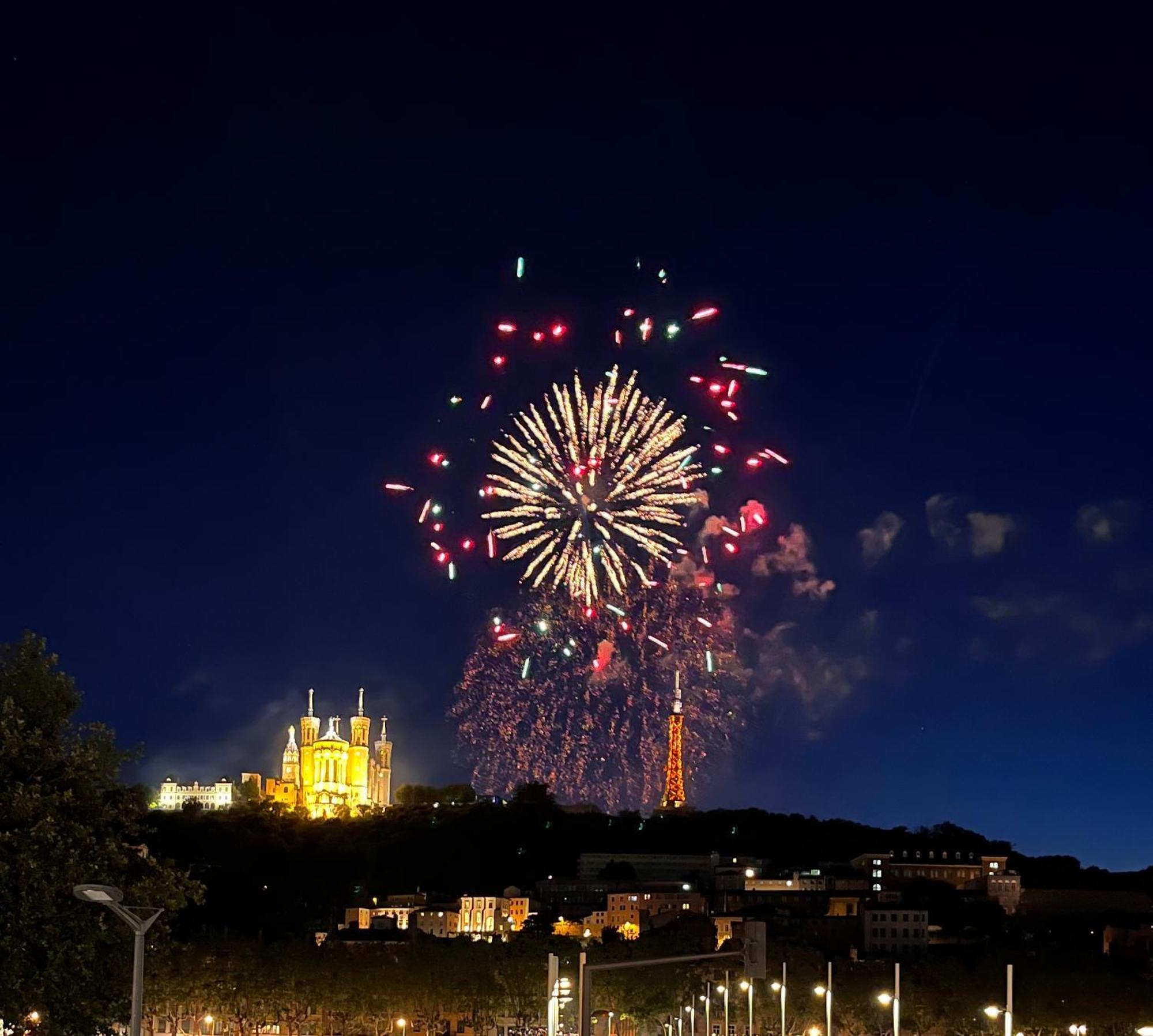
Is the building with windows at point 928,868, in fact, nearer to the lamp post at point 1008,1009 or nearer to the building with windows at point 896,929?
the building with windows at point 896,929

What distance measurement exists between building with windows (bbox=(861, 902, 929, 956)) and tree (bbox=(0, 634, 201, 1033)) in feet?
340

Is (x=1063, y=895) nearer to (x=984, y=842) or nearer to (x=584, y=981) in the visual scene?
(x=984, y=842)

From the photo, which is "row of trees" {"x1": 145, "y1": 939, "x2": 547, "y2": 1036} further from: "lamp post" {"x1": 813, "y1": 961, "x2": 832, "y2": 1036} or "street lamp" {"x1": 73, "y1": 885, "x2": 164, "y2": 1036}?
"street lamp" {"x1": 73, "y1": 885, "x2": 164, "y2": 1036}

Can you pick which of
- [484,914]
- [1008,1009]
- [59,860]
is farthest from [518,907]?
[59,860]

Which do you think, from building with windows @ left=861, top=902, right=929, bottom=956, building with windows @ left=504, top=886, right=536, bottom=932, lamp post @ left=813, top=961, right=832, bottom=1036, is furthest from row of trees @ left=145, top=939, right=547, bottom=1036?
building with windows @ left=504, top=886, right=536, bottom=932

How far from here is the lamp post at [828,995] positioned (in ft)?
206

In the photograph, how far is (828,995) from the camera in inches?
2542

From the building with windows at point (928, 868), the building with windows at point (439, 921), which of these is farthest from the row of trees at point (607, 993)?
the building with windows at point (928, 868)

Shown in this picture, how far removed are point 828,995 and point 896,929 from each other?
73.1 m

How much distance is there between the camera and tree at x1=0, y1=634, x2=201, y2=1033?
32.9 m

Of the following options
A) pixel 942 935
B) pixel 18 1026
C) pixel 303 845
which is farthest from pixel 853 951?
pixel 18 1026

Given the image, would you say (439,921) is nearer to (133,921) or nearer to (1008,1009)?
(1008,1009)

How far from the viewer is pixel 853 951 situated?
122000 millimetres

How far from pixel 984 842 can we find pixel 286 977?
108m
